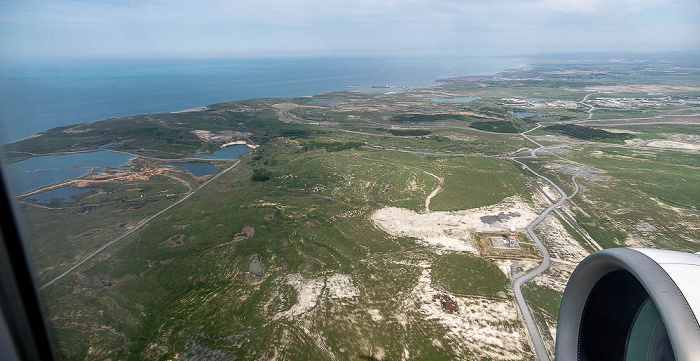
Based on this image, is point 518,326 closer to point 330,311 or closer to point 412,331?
point 412,331

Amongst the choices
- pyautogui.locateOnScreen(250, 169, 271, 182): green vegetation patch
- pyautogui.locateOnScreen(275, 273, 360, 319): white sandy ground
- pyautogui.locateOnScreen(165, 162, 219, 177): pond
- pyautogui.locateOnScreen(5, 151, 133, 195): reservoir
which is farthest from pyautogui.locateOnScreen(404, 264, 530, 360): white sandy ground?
pyautogui.locateOnScreen(5, 151, 133, 195): reservoir

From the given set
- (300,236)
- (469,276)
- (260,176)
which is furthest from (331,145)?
(469,276)

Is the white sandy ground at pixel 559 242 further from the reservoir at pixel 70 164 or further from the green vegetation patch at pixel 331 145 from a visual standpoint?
the reservoir at pixel 70 164

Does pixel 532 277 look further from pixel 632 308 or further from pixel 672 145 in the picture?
pixel 672 145

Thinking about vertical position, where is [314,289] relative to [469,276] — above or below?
below

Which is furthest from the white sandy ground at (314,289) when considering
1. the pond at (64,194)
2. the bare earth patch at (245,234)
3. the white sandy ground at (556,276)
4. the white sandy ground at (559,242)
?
the pond at (64,194)

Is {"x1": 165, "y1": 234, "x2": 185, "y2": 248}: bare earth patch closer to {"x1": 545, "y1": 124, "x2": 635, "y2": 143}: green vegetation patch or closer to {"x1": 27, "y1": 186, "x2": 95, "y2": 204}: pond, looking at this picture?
{"x1": 27, "y1": 186, "x2": 95, "y2": 204}: pond

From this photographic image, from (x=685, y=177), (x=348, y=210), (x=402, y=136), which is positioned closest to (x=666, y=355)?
(x=348, y=210)
